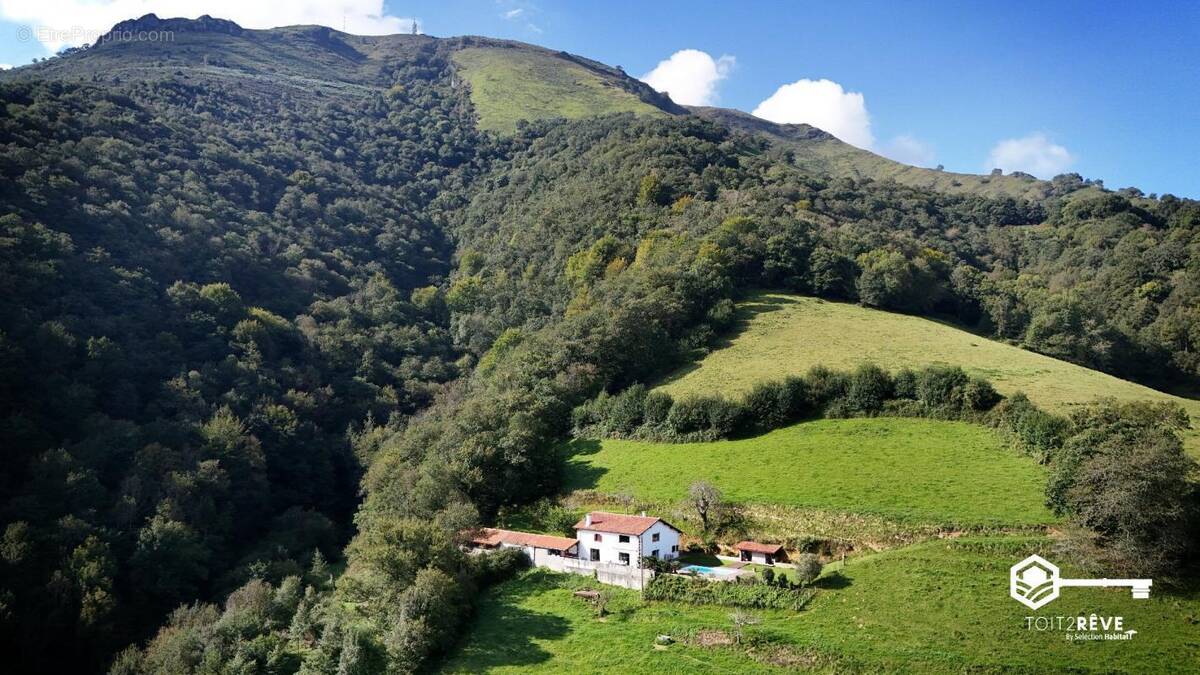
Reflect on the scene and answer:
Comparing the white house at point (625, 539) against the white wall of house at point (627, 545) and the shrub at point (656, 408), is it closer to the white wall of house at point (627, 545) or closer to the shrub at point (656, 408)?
the white wall of house at point (627, 545)

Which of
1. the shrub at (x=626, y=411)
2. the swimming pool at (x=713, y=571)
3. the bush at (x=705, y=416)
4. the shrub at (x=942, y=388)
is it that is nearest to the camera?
the swimming pool at (x=713, y=571)

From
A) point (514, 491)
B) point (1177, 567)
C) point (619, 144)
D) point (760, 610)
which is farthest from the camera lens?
point (619, 144)

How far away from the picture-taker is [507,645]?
3619 cm

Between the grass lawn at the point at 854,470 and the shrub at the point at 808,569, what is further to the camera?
the grass lawn at the point at 854,470

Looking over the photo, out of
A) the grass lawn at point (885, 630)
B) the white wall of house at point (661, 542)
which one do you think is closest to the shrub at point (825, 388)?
the white wall of house at point (661, 542)

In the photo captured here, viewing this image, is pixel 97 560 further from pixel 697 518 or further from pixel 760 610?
pixel 760 610

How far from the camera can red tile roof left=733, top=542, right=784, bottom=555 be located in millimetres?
39812

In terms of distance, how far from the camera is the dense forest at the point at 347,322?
161ft

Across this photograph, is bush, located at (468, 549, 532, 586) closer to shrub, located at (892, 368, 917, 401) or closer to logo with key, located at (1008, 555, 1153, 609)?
logo with key, located at (1008, 555, 1153, 609)

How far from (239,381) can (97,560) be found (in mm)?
29350

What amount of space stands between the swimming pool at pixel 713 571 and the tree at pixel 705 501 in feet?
12.6

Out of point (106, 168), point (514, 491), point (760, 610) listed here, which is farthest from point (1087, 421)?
point (106, 168)

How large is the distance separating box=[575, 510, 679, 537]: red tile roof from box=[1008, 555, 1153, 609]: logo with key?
60.2ft

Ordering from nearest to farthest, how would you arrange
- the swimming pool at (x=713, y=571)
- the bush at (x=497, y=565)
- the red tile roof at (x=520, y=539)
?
the swimming pool at (x=713, y=571) < the bush at (x=497, y=565) < the red tile roof at (x=520, y=539)
